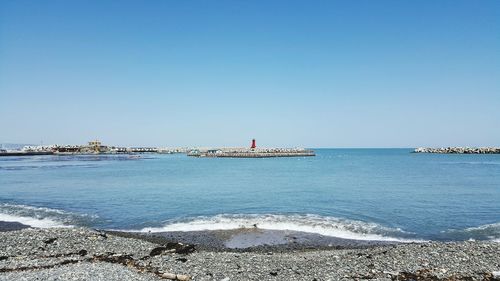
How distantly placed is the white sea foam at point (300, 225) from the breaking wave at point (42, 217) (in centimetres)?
506

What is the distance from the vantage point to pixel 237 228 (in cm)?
2011

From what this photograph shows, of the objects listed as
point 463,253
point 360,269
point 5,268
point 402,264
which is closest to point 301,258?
point 360,269

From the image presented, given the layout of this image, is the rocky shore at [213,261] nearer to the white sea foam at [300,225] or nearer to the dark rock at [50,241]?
the dark rock at [50,241]

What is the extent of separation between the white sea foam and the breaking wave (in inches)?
199

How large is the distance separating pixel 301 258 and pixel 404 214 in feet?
41.8

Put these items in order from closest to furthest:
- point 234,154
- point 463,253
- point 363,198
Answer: point 463,253 < point 363,198 < point 234,154

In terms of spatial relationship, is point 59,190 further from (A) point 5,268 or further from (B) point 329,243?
(B) point 329,243

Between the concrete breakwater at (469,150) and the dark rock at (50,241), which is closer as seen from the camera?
the dark rock at (50,241)

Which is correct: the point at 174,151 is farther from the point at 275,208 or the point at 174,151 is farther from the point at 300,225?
the point at 300,225

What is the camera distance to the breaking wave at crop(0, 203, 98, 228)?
70.2ft

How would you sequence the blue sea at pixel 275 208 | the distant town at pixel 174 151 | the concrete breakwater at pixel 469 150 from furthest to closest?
the concrete breakwater at pixel 469 150 → the distant town at pixel 174 151 → the blue sea at pixel 275 208

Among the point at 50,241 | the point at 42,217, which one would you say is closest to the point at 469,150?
the point at 42,217

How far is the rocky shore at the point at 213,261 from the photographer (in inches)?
440

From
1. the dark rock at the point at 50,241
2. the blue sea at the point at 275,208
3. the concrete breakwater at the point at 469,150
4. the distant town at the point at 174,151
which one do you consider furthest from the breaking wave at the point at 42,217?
the concrete breakwater at the point at 469,150
